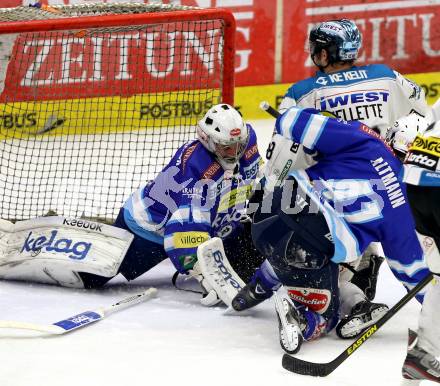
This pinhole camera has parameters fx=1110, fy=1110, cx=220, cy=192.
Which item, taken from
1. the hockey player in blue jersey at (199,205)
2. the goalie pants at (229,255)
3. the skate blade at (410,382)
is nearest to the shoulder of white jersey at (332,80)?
the hockey player in blue jersey at (199,205)

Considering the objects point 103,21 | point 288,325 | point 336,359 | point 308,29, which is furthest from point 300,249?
point 308,29

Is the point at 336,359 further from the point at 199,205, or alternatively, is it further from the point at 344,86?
the point at 344,86

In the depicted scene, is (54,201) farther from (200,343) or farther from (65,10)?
(200,343)

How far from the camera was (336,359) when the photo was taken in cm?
362

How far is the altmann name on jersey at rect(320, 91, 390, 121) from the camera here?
4.78m

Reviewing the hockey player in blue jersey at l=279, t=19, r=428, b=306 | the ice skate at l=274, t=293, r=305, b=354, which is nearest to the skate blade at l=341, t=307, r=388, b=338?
the ice skate at l=274, t=293, r=305, b=354

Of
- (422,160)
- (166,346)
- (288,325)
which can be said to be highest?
(422,160)

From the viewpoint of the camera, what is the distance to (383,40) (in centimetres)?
752

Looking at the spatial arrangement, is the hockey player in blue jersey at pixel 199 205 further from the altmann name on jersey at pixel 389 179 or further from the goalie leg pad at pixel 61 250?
the altmann name on jersey at pixel 389 179

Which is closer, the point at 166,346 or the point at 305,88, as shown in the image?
the point at 166,346

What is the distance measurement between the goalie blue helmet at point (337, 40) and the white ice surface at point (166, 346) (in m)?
1.03

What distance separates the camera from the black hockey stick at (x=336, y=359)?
3.62 meters

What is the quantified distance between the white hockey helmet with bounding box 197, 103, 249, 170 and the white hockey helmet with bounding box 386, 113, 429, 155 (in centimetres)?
77

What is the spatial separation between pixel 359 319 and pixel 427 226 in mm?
979
